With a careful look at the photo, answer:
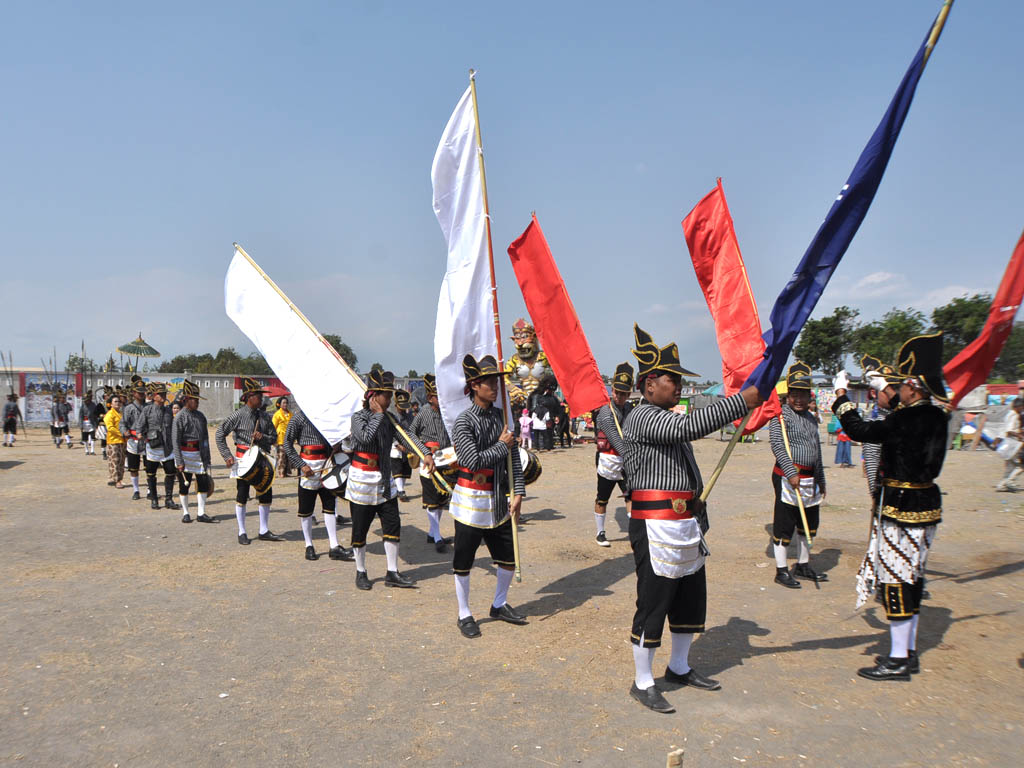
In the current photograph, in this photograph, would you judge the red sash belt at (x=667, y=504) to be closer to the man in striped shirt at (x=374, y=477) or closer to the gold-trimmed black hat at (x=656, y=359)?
the gold-trimmed black hat at (x=656, y=359)

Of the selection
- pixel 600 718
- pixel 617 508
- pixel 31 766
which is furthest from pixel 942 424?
pixel 617 508

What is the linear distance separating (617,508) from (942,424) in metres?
7.53

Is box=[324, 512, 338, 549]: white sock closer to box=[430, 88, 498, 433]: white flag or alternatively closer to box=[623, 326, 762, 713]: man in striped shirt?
box=[430, 88, 498, 433]: white flag

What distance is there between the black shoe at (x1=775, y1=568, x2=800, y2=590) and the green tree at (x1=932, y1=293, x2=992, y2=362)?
35614 millimetres

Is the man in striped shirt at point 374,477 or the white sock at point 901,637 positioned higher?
the man in striped shirt at point 374,477

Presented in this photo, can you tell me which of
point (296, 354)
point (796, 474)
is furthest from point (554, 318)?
point (296, 354)

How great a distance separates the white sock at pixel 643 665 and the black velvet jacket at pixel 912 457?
2195 millimetres

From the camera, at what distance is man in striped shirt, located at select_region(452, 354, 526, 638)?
5750 millimetres

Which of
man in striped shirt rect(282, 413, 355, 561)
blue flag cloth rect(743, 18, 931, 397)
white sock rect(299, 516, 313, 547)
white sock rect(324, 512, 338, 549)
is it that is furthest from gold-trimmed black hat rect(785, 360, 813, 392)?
white sock rect(299, 516, 313, 547)

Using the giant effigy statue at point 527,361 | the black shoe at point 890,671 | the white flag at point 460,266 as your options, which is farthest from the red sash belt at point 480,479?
the giant effigy statue at point 527,361

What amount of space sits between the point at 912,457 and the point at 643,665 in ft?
8.39

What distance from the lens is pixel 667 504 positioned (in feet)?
14.4

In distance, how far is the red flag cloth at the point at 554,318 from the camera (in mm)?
7324

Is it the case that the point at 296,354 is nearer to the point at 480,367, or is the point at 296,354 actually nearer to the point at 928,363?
the point at 480,367
